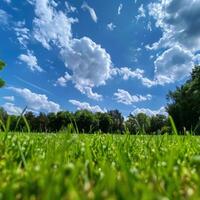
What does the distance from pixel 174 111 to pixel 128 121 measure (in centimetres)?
7807

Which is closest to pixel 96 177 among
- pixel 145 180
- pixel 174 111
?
pixel 145 180

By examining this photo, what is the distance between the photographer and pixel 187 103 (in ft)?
251

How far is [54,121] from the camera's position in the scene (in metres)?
127

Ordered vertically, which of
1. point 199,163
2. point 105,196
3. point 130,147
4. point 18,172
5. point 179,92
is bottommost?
point 105,196

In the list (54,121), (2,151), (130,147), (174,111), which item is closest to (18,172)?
(2,151)

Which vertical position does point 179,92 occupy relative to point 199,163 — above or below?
above

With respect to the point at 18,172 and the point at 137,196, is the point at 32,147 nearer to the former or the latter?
the point at 18,172

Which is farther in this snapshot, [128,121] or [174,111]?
[174,111]

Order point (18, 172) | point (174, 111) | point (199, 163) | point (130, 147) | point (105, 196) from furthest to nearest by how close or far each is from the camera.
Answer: point (174, 111)
point (130, 147)
point (199, 163)
point (18, 172)
point (105, 196)

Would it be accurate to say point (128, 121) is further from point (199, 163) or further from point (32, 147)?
point (199, 163)

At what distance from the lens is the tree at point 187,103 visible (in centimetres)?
7125

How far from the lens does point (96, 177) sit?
6.34ft

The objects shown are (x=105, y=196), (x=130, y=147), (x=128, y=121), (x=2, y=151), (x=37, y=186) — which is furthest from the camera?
(x=128, y=121)

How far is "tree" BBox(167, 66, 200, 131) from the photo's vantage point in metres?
71.2
